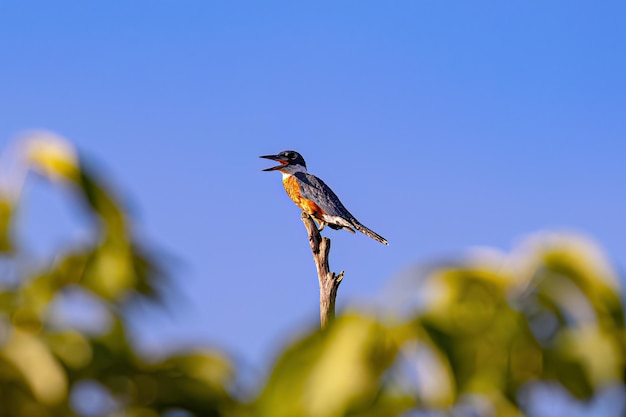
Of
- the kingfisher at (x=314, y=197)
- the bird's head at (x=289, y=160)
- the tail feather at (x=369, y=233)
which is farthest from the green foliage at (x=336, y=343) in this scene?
the bird's head at (x=289, y=160)

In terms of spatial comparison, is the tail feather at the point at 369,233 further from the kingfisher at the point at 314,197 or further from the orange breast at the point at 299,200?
the orange breast at the point at 299,200

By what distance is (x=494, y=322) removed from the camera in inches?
52.2

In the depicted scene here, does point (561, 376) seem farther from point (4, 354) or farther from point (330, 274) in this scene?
point (330, 274)

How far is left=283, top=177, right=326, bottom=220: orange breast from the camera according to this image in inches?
578

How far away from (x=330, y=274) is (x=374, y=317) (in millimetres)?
10452

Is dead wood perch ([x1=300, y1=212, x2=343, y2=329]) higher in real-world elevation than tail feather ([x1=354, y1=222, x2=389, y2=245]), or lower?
lower

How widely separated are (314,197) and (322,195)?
15 cm

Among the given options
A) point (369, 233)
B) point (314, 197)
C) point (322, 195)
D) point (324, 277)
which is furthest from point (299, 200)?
point (324, 277)

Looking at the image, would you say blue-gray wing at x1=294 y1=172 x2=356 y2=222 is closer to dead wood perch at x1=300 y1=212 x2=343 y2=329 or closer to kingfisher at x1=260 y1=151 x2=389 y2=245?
kingfisher at x1=260 y1=151 x2=389 y2=245

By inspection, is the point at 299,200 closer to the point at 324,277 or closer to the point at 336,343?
the point at 324,277

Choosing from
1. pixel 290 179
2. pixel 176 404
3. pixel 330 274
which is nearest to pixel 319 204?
pixel 290 179

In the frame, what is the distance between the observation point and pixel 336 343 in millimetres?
1216

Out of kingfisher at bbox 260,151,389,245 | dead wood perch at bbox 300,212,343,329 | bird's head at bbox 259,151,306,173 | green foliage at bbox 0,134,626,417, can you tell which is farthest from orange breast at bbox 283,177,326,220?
green foliage at bbox 0,134,626,417

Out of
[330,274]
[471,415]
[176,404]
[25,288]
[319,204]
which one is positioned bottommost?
[471,415]
